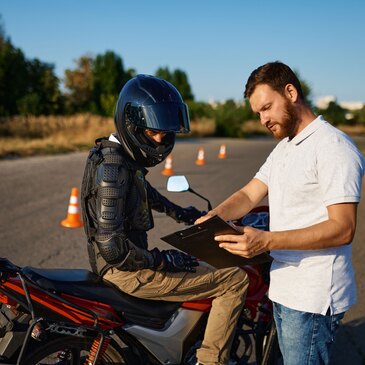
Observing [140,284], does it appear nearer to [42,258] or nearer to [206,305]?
[206,305]

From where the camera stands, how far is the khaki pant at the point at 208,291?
9.12ft

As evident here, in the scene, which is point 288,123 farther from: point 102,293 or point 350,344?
point 350,344

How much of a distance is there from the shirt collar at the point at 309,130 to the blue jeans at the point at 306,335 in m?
0.80

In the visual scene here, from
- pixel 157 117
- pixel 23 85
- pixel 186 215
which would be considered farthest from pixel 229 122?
pixel 157 117

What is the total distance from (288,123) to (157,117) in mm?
858

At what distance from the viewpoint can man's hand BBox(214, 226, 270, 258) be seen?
7.16ft

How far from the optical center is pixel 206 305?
2945 millimetres

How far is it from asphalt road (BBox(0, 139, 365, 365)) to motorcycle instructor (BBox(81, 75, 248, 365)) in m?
1.58

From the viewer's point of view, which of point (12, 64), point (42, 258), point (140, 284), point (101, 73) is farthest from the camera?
point (101, 73)

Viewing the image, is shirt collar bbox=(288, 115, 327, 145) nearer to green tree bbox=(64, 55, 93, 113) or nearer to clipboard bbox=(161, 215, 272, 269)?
clipboard bbox=(161, 215, 272, 269)

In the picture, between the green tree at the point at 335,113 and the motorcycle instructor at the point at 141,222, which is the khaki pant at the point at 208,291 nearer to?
the motorcycle instructor at the point at 141,222

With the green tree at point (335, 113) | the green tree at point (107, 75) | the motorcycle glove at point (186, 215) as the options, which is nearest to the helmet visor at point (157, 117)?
the motorcycle glove at point (186, 215)

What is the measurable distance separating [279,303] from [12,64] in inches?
1279

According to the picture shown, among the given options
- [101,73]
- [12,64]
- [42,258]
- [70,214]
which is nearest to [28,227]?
[70,214]
